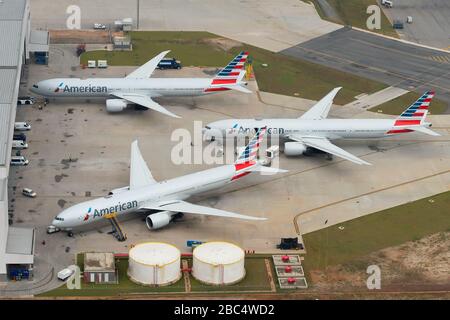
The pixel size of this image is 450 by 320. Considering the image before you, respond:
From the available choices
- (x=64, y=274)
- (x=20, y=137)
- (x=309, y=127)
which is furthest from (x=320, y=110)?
(x=64, y=274)

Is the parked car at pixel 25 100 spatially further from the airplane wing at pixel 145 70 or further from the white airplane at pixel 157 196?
the white airplane at pixel 157 196

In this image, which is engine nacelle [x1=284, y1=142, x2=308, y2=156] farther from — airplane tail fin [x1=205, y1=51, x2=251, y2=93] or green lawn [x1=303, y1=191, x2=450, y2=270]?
airplane tail fin [x1=205, y1=51, x2=251, y2=93]

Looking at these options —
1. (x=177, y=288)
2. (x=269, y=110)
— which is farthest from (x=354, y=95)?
(x=177, y=288)

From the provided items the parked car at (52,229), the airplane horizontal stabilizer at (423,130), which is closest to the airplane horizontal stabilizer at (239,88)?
the airplane horizontal stabilizer at (423,130)

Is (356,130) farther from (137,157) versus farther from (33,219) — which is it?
(33,219)

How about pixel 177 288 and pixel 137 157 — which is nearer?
pixel 177 288

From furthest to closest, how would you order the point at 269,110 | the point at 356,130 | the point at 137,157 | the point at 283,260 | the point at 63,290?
the point at 269,110 < the point at 356,130 < the point at 137,157 < the point at 283,260 < the point at 63,290

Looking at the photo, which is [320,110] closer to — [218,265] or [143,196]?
[143,196]
